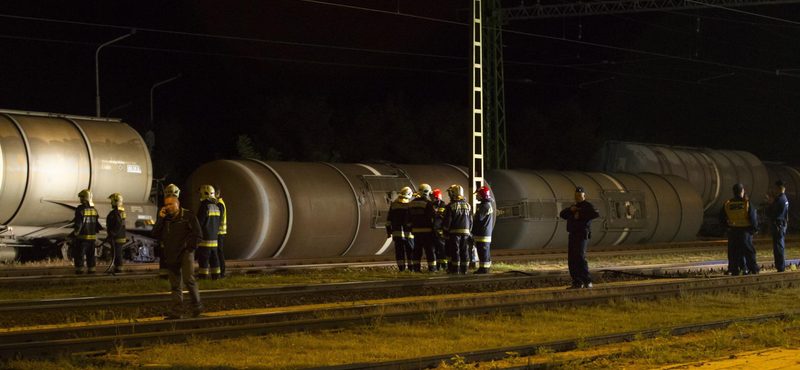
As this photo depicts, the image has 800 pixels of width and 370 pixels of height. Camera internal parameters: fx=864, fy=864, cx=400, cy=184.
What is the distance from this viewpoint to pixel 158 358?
8.48 m

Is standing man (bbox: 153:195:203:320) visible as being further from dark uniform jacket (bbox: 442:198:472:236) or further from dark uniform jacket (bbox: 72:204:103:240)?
dark uniform jacket (bbox: 442:198:472:236)

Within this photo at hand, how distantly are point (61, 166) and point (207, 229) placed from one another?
6476 millimetres

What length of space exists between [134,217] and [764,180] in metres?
27.5

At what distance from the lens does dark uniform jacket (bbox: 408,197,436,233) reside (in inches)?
691

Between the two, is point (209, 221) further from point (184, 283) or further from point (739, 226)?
point (739, 226)

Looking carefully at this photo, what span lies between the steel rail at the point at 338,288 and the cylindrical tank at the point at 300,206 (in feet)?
19.2

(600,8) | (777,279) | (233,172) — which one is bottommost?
(777,279)

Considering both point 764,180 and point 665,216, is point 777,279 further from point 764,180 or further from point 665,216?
point 764,180

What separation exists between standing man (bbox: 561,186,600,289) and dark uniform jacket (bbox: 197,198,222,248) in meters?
5.99

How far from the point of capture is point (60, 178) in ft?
64.4

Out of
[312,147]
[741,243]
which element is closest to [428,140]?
[312,147]

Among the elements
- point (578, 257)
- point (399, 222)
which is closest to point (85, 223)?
point (399, 222)

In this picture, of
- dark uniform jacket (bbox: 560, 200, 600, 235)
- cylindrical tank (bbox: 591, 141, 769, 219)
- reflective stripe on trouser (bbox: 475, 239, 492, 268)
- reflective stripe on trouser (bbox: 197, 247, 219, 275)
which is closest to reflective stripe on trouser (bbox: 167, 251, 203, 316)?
reflective stripe on trouser (bbox: 197, 247, 219, 275)

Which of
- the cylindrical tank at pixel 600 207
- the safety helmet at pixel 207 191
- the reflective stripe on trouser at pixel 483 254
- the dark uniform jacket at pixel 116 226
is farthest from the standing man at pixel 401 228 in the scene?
the cylindrical tank at pixel 600 207
